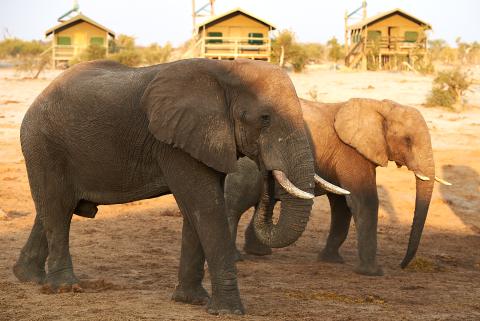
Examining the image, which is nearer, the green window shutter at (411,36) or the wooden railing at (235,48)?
the wooden railing at (235,48)

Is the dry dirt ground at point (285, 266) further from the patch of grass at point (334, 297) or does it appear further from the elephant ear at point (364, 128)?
the elephant ear at point (364, 128)

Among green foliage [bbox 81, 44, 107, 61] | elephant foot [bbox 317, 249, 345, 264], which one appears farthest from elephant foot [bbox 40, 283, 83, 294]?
green foliage [bbox 81, 44, 107, 61]

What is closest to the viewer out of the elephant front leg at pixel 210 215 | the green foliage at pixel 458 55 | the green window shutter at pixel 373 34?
the elephant front leg at pixel 210 215

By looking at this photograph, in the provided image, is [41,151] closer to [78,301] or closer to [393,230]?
[78,301]

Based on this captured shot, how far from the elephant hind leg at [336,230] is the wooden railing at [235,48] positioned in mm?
26744

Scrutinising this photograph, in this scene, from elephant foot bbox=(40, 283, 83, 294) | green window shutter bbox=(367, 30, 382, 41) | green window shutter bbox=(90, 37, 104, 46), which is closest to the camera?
elephant foot bbox=(40, 283, 83, 294)

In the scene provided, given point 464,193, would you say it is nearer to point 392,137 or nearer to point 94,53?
point 392,137

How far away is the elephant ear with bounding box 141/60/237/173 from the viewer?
5844 mm

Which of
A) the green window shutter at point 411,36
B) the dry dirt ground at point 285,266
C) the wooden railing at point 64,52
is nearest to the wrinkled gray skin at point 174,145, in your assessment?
the dry dirt ground at point 285,266

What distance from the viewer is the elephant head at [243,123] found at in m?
5.76

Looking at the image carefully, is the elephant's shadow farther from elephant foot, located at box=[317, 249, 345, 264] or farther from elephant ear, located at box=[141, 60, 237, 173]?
elephant ear, located at box=[141, 60, 237, 173]

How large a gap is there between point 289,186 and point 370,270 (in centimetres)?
330

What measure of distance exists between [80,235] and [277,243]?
14.6ft

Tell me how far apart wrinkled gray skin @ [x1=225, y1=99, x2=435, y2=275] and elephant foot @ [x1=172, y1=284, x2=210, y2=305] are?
7.19ft
